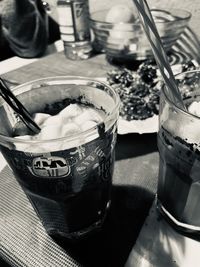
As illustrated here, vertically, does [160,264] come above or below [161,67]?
below

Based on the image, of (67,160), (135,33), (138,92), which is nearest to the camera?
(67,160)

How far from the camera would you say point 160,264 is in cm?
31

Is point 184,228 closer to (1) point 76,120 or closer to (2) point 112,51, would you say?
(1) point 76,120

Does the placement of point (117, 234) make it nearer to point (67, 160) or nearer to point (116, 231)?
point (116, 231)

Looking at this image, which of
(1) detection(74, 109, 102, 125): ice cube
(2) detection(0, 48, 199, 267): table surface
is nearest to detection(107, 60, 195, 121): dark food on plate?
(2) detection(0, 48, 199, 267): table surface

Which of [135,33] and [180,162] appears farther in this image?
[135,33]

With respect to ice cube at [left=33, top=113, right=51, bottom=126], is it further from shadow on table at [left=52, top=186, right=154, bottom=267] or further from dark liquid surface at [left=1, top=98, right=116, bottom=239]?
shadow on table at [left=52, top=186, right=154, bottom=267]

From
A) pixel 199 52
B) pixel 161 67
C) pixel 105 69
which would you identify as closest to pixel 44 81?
pixel 161 67

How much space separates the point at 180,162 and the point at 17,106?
0.18 metres

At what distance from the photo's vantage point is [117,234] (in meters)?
0.34

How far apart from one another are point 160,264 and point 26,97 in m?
0.23

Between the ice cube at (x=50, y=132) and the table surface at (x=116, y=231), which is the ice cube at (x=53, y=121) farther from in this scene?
the table surface at (x=116, y=231)

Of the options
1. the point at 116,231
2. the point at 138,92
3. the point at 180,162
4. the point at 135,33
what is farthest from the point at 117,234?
the point at 135,33

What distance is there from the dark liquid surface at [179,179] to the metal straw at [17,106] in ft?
0.46
